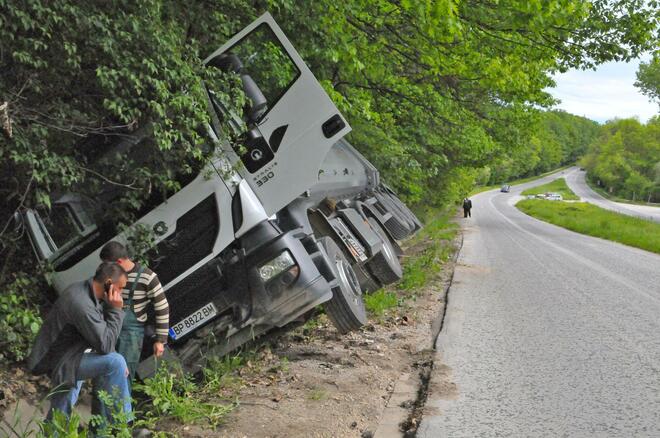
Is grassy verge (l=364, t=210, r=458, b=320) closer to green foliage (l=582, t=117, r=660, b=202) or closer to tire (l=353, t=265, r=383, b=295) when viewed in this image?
tire (l=353, t=265, r=383, b=295)

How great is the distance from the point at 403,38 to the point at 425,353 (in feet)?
19.6

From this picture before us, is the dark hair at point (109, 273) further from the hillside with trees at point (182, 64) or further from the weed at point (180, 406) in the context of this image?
the hillside with trees at point (182, 64)

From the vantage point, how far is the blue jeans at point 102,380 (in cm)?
421

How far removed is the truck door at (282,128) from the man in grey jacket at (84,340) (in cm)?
233

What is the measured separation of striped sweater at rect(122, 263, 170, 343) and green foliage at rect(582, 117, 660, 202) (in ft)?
307

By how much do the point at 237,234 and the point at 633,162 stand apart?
112429mm

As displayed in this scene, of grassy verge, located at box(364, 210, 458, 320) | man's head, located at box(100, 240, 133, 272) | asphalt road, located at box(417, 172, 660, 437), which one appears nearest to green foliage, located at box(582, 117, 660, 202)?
grassy verge, located at box(364, 210, 458, 320)

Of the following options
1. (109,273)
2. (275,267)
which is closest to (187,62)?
(275,267)

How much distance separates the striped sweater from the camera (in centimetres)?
481

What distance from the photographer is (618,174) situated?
343 ft

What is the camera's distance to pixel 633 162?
10594cm

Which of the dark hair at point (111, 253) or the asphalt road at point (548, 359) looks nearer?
the asphalt road at point (548, 359)

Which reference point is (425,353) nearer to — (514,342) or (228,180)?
(514,342)

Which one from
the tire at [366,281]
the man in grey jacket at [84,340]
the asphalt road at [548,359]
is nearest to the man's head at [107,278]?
the man in grey jacket at [84,340]
